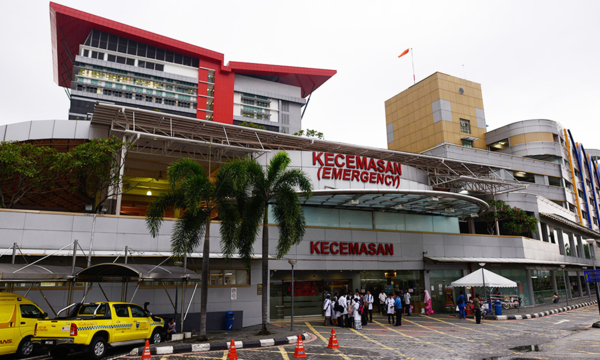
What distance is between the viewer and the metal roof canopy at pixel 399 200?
2283 centimetres

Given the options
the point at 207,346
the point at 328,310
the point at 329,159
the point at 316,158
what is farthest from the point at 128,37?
the point at 207,346

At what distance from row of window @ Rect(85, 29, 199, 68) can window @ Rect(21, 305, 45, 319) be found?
78898 mm

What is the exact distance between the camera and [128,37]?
8281cm

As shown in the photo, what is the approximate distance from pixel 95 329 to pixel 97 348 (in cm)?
58

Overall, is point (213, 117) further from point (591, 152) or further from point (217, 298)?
point (591, 152)

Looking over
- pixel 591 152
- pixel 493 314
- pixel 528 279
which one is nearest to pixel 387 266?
pixel 493 314

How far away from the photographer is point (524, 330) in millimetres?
19438

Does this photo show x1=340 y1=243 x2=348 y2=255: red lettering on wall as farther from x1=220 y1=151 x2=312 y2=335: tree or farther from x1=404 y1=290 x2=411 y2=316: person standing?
x1=220 y1=151 x2=312 y2=335: tree

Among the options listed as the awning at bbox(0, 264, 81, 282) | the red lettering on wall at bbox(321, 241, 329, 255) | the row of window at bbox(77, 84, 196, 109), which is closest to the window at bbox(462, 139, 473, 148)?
the red lettering on wall at bbox(321, 241, 329, 255)

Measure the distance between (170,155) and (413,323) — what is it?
57.3 ft

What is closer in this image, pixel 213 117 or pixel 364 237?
pixel 364 237

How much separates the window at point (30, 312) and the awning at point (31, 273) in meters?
0.94

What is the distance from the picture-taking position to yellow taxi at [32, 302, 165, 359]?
12031 millimetres

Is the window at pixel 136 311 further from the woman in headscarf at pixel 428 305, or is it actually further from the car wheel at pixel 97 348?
the woman in headscarf at pixel 428 305
